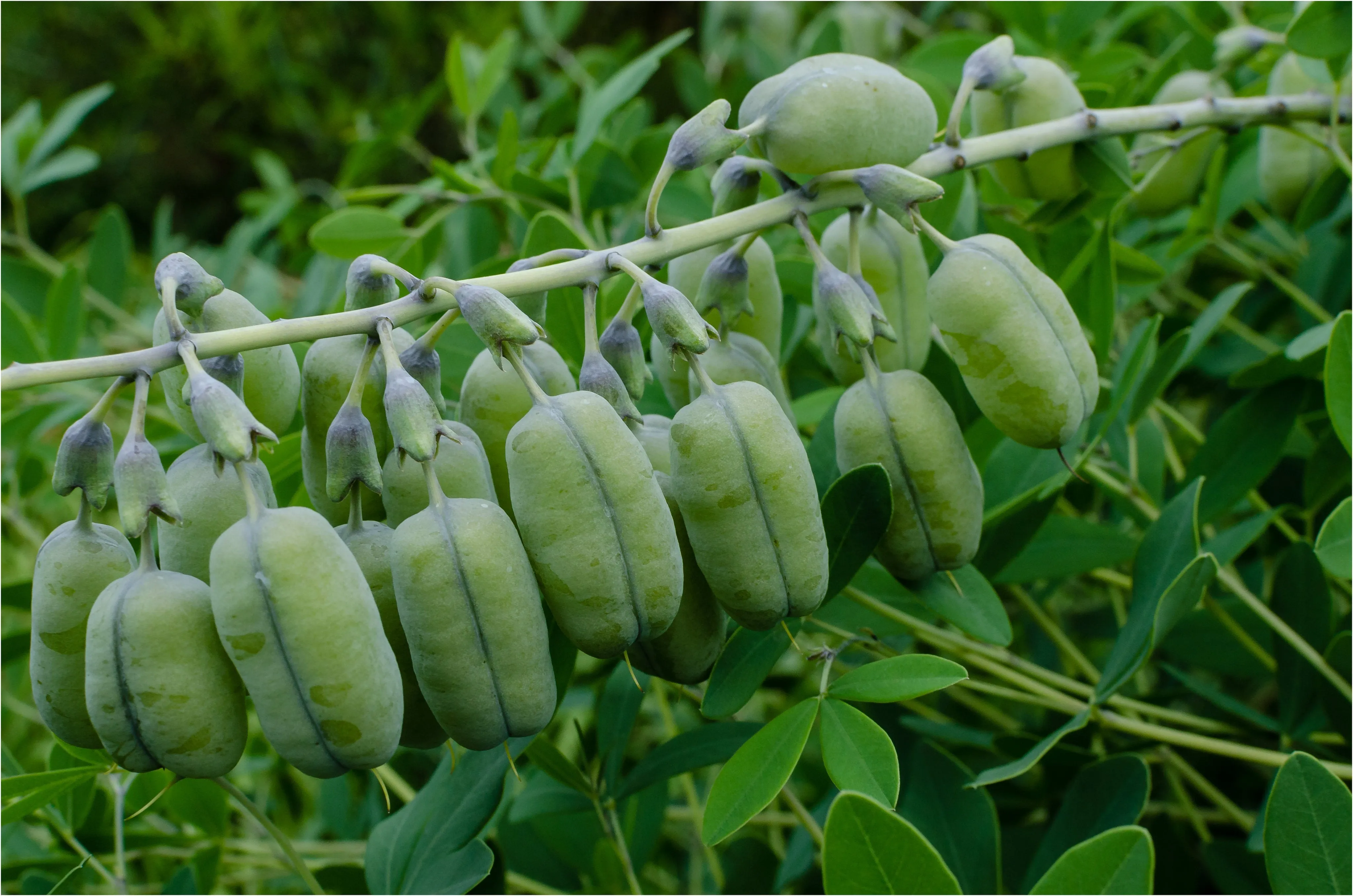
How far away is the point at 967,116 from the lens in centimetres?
111

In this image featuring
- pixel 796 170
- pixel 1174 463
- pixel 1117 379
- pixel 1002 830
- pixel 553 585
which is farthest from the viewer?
pixel 1174 463

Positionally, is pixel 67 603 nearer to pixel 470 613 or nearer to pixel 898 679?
pixel 470 613

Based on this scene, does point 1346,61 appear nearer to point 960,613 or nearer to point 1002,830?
point 960,613

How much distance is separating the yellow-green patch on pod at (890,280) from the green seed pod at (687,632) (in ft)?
0.60

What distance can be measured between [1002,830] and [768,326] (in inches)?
22.5

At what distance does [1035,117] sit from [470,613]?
0.62m

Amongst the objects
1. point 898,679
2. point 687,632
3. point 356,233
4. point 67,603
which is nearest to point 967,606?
point 898,679

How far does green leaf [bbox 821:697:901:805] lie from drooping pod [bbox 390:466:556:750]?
187mm

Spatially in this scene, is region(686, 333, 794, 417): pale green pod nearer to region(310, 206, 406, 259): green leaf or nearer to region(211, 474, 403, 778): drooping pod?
region(211, 474, 403, 778): drooping pod

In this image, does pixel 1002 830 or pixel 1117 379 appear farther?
pixel 1002 830

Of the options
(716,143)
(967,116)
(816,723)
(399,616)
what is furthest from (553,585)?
(967,116)

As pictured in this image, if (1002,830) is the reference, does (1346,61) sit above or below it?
above

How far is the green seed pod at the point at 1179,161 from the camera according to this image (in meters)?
1.04

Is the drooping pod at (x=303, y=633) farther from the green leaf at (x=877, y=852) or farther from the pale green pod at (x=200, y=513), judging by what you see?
the green leaf at (x=877, y=852)
